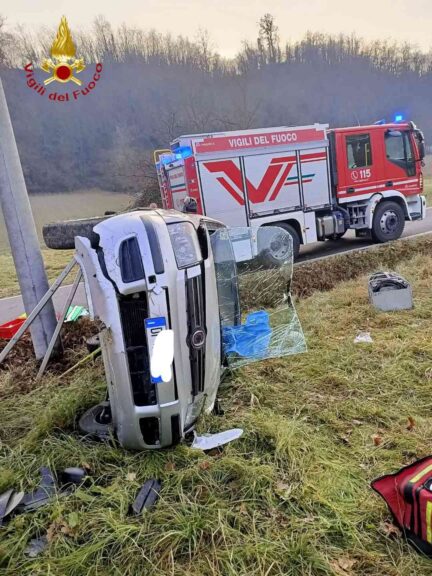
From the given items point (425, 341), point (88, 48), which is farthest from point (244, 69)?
point (425, 341)

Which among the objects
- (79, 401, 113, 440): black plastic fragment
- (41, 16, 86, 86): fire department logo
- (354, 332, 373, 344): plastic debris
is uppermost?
(41, 16, 86, 86): fire department logo

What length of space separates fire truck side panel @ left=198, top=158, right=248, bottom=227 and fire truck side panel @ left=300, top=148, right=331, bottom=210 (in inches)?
56.0

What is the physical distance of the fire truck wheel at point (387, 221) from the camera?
8.57 m

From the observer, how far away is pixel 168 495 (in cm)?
197

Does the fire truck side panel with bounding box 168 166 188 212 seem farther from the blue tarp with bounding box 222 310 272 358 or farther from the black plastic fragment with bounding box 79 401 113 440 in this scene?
the black plastic fragment with bounding box 79 401 113 440

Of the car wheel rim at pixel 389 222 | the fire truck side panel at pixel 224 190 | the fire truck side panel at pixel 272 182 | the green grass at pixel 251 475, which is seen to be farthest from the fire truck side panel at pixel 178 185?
the green grass at pixel 251 475

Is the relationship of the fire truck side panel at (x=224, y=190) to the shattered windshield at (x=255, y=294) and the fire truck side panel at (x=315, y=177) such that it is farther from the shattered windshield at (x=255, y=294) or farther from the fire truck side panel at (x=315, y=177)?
the shattered windshield at (x=255, y=294)

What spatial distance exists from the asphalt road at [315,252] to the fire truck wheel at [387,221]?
0.34m

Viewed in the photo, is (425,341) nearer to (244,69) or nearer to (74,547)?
(74,547)

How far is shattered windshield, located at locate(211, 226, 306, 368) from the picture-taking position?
3406 millimetres

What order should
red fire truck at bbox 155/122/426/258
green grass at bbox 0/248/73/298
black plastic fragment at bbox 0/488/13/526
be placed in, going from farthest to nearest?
green grass at bbox 0/248/73/298 < red fire truck at bbox 155/122/426/258 < black plastic fragment at bbox 0/488/13/526

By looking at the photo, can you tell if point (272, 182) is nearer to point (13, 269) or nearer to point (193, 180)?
point (193, 180)

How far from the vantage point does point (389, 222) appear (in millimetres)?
8703

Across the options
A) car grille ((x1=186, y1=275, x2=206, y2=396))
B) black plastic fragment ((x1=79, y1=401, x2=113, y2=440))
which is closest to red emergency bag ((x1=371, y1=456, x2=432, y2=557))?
car grille ((x1=186, y1=275, x2=206, y2=396))
